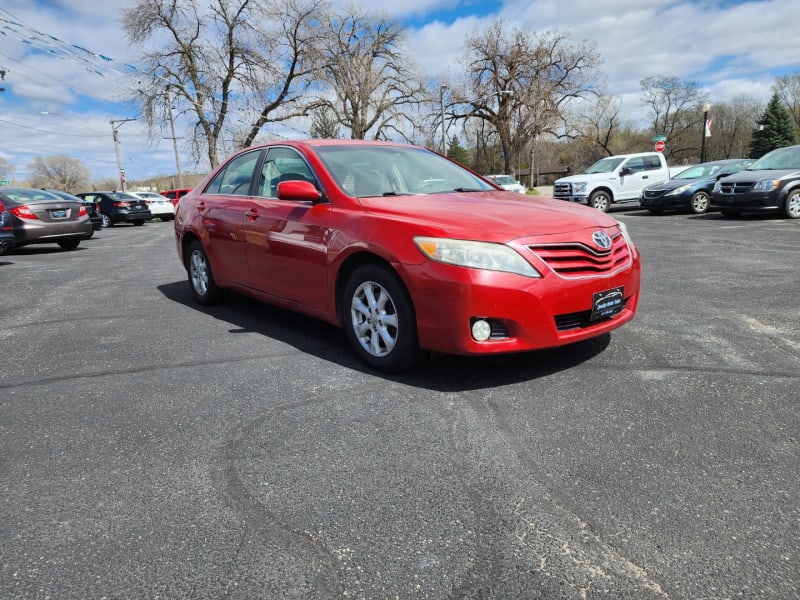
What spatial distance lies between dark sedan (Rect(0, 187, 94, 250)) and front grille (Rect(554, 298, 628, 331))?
38.7 feet

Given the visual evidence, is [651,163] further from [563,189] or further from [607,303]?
[607,303]

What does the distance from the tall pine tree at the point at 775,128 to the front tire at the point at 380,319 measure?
7109cm

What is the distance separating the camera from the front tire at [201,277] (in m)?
5.66

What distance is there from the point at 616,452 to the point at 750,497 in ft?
1.74

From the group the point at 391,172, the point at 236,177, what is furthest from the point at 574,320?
the point at 236,177

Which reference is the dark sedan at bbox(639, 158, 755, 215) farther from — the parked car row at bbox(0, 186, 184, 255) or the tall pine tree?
the tall pine tree

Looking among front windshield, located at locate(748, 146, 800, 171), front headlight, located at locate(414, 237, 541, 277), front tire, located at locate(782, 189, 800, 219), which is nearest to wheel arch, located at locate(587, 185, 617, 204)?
front windshield, located at locate(748, 146, 800, 171)

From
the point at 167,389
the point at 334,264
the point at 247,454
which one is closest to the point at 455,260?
the point at 334,264

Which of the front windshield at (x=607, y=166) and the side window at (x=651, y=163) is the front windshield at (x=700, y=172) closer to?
the side window at (x=651, y=163)

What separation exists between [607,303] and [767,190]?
36.4 feet

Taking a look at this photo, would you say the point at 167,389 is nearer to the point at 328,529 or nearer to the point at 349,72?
the point at 328,529

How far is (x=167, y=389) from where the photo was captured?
352 centimetres

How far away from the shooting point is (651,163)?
1834 centimetres

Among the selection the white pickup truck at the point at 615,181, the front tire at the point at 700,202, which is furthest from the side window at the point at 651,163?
the front tire at the point at 700,202
